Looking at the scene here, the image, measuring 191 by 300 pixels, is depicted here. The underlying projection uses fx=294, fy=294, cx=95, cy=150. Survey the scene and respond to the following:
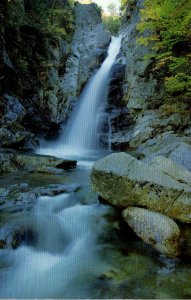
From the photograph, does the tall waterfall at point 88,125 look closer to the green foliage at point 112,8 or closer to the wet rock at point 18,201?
the wet rock at point 18,201

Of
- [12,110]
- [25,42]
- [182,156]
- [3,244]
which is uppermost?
[25,42]

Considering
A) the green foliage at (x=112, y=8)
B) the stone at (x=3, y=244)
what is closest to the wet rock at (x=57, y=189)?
the stone at (x=3, y=244)

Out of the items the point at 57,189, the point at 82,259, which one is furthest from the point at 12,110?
the point at 82,259

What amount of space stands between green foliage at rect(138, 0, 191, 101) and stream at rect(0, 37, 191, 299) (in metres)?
7.18

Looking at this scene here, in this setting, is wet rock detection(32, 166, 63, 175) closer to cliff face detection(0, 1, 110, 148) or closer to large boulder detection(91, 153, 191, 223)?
cliff face detection(0, 1, 110, 148)

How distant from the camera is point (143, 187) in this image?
516cm

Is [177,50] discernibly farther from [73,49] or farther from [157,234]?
[157,234]

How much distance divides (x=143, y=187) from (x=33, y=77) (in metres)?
10.6

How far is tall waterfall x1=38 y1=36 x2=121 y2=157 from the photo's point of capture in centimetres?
1372

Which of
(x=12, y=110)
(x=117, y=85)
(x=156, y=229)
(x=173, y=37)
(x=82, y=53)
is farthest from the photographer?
(x=82, y=53)

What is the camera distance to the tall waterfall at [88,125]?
13720 mm

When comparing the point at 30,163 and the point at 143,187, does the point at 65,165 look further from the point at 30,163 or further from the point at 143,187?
the point at 143,187

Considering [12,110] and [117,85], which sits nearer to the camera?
[12,110]

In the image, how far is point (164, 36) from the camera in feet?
41.7
